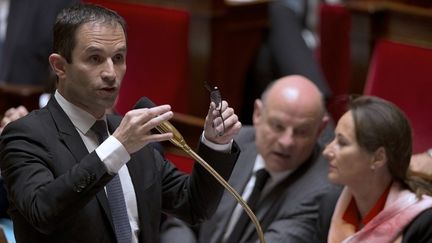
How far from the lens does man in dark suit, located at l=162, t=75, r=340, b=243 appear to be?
169 centimetres

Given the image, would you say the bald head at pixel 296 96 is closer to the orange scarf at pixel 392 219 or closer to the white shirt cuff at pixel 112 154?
the orange scarf at pixel 392 219

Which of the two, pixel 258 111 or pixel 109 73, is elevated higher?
pixel 109 73

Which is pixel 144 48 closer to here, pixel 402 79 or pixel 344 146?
pixel 402 79

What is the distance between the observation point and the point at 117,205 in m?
1.11

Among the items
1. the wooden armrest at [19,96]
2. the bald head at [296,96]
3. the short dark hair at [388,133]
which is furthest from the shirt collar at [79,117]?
the wooden armrest at [19,96]

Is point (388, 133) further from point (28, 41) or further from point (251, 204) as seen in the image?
point (28, 41)

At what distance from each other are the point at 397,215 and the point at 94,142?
0.57 metres

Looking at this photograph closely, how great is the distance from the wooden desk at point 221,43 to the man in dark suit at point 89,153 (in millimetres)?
1370

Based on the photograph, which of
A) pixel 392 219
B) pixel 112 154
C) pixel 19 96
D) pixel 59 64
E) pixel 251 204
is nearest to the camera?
pixel 112 154

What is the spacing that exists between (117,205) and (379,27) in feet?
5.19

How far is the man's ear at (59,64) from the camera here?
3.58 ft

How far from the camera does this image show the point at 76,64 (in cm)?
107

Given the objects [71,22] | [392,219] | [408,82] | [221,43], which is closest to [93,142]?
[71,22]

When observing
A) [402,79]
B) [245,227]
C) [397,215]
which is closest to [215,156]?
[397,215]
